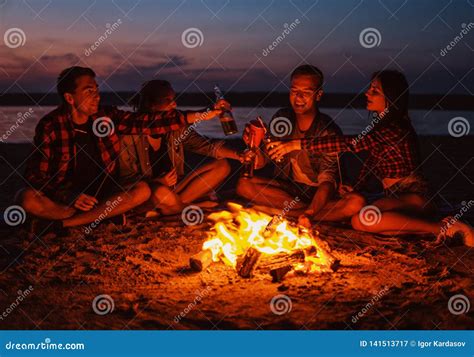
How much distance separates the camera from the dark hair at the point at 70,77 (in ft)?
20.2

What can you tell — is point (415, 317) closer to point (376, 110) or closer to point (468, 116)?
point (376, 110)

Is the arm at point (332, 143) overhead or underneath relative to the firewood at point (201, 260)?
overhead

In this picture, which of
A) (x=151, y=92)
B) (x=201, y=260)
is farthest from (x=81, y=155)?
(x=201, y=260)

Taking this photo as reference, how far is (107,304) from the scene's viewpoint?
4672 mm

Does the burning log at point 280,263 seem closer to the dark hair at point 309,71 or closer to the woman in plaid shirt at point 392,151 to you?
the woman in plaid shirt at point 392,151

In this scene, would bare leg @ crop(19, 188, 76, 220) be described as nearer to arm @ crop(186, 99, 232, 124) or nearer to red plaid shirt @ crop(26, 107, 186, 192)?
red plaid shirt @ crop(26, 107, 186, 192)

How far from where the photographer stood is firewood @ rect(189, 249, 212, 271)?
527cm

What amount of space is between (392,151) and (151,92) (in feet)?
8.25

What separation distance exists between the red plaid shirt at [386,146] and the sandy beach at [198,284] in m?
0.72

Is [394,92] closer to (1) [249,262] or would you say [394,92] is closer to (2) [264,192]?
(2) [264,192]

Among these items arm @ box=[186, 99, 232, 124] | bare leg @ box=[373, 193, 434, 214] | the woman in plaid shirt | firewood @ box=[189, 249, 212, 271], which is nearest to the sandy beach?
firewood @ box=[189, 249, 212, 271]

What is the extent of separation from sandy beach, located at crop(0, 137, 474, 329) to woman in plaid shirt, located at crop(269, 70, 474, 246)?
Result: 19cm

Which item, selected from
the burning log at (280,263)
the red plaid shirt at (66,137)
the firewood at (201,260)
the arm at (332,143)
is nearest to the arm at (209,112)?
the red plaid shirt at (66,137)

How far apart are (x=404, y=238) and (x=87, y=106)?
337cm
